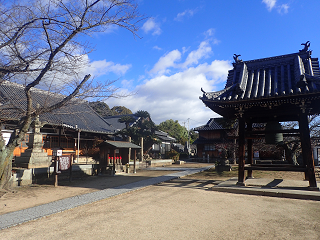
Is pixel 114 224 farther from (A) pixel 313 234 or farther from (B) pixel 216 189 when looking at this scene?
(B) pixel 216 189

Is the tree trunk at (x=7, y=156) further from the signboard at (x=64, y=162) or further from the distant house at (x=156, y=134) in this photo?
the distant house at (x=156, y=134)

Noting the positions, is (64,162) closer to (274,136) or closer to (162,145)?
(274,136)

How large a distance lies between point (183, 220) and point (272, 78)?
307 inches

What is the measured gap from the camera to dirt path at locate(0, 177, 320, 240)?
13.7ft

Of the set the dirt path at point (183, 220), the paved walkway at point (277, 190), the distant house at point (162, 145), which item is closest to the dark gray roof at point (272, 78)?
the paved walkway at point (277, 190)

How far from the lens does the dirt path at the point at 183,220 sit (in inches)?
164

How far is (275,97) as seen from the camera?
7691mm

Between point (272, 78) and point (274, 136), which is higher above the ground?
point (272, 78)

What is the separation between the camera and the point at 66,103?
28.1ft

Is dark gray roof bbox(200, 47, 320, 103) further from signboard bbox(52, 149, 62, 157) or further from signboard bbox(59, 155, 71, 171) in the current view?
signboard bbox(59, 155, 71, 171)

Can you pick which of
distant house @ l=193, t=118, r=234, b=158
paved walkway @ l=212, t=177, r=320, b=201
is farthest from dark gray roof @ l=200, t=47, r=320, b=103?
distant house @ l=193, t=118, r=234, b=158

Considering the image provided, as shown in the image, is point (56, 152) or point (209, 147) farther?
point (209, 147)

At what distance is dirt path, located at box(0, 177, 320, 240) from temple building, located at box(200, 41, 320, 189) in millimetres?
2250

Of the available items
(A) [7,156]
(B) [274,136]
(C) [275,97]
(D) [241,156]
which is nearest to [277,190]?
(D) [241,156]
